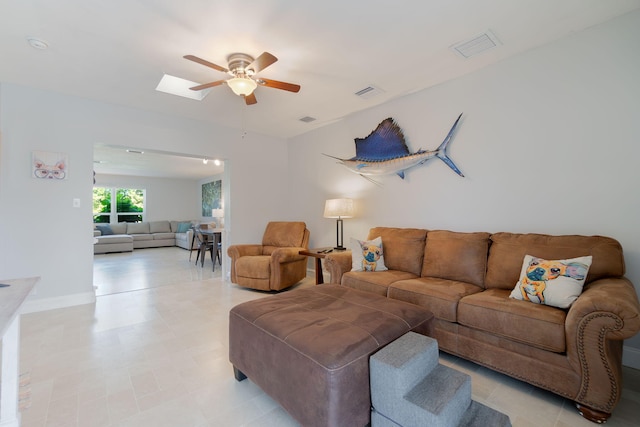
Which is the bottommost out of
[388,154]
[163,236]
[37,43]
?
[163,236]

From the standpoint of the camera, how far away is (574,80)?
224 cm

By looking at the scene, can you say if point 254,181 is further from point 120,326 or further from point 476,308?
point 476,308

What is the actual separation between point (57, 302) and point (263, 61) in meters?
3.61

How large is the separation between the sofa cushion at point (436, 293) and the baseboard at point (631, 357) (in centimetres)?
100

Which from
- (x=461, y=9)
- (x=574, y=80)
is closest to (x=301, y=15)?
(x=461, y=9)

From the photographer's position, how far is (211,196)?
934cm

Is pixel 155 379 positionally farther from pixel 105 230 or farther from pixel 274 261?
pixel 105 230

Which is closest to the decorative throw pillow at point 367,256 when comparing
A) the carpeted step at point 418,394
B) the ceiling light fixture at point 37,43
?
Result: the carpeted step at point 418,394

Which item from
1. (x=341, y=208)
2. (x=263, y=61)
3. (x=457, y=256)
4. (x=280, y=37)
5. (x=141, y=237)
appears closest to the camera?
(x=263, y=61)

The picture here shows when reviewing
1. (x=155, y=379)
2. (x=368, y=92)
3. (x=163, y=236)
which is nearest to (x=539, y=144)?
(x=368, y=92)

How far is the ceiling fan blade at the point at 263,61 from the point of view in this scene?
2.00m

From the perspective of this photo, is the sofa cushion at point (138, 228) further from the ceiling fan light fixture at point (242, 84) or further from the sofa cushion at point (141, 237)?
the ceiling fan light fixture at point (242, 84)

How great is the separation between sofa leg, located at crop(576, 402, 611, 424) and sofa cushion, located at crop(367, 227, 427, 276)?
1.44 meters

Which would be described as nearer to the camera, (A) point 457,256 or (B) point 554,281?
(B) point 554,281
